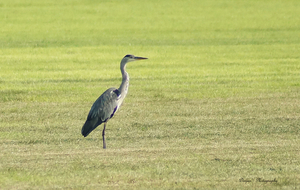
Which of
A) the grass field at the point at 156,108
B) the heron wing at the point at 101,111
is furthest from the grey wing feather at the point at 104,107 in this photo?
the grass field at the point at 156,108

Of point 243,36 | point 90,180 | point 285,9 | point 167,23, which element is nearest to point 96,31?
point 167,23

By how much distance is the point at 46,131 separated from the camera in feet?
38.4

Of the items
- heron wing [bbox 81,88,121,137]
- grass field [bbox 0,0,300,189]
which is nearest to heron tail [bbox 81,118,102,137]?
heron wing [bbox 81,88,121,137]

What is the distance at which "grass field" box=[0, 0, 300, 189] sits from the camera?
804 cm

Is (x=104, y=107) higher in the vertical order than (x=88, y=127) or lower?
higher

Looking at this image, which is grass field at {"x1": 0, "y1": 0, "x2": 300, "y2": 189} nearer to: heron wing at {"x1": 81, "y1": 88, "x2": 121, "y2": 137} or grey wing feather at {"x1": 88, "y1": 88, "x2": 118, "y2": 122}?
heron wing at {"x1": 81, "y1": 88, "x2": 121, "y2": 137}

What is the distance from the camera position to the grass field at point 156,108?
8039mm

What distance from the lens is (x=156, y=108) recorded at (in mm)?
Answer: 14523

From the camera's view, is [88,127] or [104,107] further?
[104,107]

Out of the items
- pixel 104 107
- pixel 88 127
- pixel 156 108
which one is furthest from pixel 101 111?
pixel 156 108

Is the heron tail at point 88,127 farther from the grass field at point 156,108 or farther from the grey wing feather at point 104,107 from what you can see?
the grass field at point 156,108

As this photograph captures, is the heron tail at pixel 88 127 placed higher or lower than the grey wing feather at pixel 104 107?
lower

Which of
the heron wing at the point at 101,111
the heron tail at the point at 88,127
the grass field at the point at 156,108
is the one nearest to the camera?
A: the grass field at the point at 156,108

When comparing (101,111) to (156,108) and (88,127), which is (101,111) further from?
(156,108)
